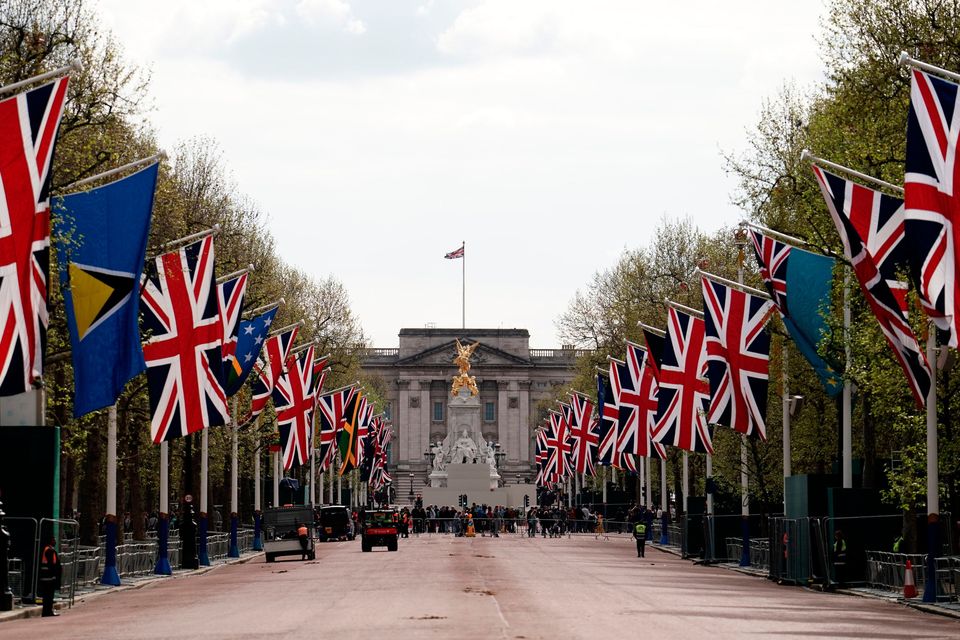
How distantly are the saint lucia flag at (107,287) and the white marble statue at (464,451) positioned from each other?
11362 cm

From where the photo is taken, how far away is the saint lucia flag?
31141mm

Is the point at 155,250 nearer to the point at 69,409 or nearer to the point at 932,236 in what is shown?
the point at 69,409

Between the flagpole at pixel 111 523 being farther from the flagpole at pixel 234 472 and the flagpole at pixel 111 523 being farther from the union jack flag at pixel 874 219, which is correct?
the union jack flag at pixel 874 219

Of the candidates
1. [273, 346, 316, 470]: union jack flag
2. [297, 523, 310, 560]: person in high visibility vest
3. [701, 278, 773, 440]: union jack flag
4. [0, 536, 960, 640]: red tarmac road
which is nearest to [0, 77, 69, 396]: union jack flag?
[0, 536, 960, 640]: red tarmac road

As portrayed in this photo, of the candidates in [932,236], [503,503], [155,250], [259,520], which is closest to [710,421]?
[155,250]

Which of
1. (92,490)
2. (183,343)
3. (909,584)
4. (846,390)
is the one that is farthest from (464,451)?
(909,584)

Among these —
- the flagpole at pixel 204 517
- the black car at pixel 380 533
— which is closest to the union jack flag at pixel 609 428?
the black car at pixel 380 533

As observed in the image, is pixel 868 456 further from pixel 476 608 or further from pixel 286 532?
pixel 476 608

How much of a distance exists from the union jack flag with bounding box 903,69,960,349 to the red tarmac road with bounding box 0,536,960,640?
5.11 metres

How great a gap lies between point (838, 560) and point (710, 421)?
481 centimetres

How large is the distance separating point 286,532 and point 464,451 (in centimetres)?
8267

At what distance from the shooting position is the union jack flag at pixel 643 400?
5916 cm

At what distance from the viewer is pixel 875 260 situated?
1174 inches

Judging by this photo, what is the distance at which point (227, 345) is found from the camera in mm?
44688
